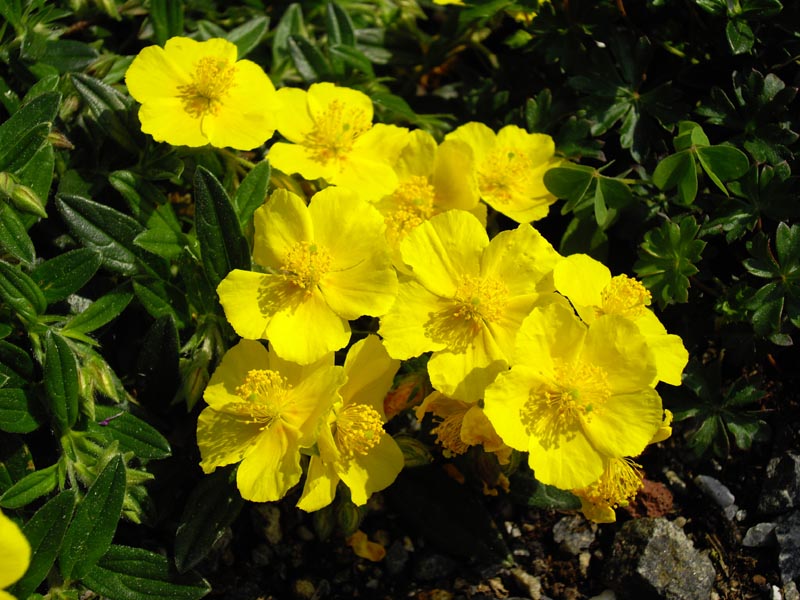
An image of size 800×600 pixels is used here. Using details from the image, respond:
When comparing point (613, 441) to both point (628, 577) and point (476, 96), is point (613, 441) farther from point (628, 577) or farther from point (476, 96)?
point (476, 96)

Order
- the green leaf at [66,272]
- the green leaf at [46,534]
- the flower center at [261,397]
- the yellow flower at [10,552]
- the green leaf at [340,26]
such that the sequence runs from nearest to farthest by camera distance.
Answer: the yellow flower at [10,552]
the green leaf at [46,534]
the flower center at [261,397]
the green leaf at [66,272]
the green leaf at [340,26]

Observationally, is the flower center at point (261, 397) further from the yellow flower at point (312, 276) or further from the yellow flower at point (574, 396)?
the yellow flower at point (574, 396)

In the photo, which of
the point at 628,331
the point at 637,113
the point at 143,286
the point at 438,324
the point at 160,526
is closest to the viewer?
the point at 628,331

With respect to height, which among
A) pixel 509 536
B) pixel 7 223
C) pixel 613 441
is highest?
pixel 7 223

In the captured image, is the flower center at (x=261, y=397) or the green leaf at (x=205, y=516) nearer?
the flower center at (x=261, y=397)

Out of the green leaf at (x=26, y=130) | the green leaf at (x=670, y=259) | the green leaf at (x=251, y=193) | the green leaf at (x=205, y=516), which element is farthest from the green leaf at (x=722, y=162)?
the green leaf at (x=26, y=130)

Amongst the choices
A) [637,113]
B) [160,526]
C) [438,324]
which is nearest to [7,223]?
[160,526]

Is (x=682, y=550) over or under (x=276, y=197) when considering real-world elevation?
under

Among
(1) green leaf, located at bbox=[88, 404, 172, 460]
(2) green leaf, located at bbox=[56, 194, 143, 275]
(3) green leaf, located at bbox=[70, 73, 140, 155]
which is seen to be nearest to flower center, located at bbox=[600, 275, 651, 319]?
(1) green leaf, located at bbox=[88, 404, 172, 460]
